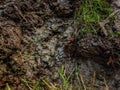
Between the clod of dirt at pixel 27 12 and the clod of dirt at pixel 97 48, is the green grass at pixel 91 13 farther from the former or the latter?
the clod of dirt at pixel 27 12

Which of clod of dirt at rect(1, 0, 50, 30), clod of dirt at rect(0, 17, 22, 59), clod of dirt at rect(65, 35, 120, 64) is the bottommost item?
clod of dirt at rect(65, 35, 120, 64)

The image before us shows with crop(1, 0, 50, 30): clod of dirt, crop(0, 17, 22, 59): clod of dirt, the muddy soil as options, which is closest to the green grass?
the muddy soil

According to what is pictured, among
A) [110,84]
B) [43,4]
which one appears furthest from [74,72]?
[43,4]

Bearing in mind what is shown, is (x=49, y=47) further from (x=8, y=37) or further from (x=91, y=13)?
(x=91, y=13)

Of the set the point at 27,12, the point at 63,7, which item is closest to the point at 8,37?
the point at 27,12

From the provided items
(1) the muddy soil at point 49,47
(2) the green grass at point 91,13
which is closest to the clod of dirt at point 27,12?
(1) the muddy soil at point 49,47

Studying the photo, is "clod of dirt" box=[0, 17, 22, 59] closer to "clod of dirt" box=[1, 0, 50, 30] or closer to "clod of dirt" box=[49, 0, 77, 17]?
"clod of dirt" box=[1, 0, 50, 30]

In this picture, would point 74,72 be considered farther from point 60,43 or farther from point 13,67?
point 13,67
